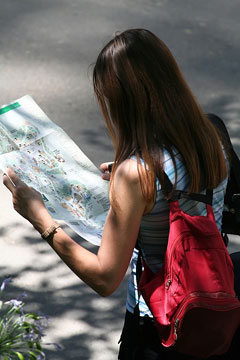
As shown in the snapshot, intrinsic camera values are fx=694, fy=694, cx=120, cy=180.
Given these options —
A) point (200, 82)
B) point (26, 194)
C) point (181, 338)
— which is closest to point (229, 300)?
point (181, 338)

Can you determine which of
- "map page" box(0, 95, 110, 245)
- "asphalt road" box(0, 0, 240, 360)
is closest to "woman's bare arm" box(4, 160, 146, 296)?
"map page" box(0, 95, 110, 245)

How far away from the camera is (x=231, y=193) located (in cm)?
217

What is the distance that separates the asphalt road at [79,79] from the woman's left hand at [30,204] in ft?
4.61

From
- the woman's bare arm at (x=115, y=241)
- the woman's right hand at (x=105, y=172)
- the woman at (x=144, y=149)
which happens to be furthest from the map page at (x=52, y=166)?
the woman at (x=144, y=149)

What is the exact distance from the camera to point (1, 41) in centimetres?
617

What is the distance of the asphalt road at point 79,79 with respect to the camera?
11.8 ft

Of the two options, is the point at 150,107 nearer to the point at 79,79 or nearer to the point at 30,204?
the point at 30,204

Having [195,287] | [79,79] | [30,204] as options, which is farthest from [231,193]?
[79,79]

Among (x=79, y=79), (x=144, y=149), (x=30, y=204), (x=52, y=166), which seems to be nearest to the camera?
(x=144, y=149)

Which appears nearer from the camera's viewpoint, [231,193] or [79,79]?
[231,193]

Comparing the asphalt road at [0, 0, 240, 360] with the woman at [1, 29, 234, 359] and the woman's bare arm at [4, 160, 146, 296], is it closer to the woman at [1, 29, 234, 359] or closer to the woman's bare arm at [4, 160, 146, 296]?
the woman's bare arm at [4, 160, 146, 296]

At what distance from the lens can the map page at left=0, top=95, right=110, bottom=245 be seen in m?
2.30

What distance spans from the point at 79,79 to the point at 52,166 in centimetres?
337

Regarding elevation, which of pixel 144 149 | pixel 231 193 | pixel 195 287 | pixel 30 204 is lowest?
pixel 195 287
